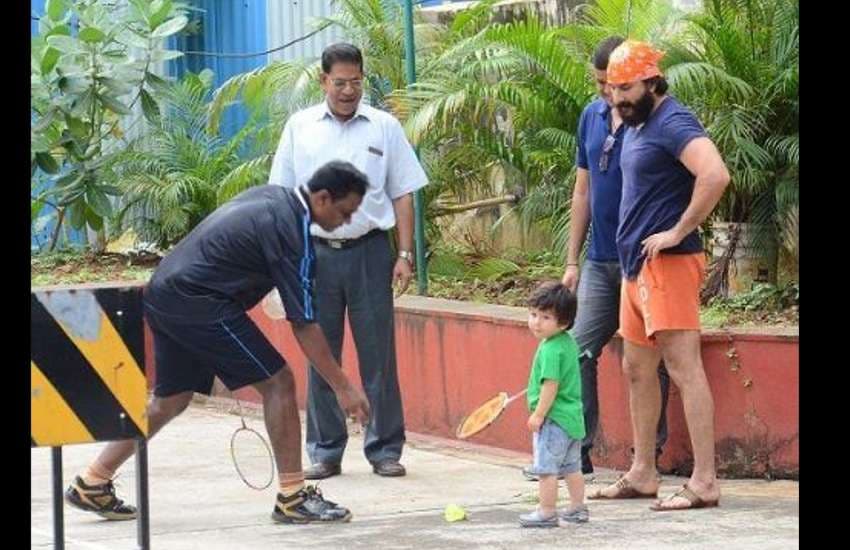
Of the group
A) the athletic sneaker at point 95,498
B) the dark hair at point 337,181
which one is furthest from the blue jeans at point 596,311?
the athletic sneaker at point 95,498

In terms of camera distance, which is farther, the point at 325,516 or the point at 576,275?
the point at 576,275

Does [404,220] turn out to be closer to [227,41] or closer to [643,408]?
[643,408]

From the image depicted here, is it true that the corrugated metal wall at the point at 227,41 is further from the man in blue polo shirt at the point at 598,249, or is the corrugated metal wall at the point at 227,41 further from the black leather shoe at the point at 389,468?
the man in blue polo shirt at the point at 598,249

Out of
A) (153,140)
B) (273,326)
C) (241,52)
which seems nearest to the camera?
(273,326)

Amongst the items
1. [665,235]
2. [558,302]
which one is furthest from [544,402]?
[665,235]

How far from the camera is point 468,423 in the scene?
8.40 metres

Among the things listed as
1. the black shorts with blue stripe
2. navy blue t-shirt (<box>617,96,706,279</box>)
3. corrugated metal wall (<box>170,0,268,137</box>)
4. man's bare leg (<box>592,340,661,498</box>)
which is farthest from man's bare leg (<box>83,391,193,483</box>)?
corrugated metal wall (<box>170,0,268,137</box>)

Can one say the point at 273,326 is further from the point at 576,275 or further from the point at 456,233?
the point at 576,275

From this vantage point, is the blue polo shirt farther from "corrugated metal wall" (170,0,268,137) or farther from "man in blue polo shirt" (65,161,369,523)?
"corrugated metal wall" (170,0,268,137)

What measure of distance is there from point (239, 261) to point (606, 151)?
1798mm

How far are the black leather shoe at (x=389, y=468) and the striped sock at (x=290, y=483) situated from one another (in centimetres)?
122

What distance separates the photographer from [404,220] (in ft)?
30.2

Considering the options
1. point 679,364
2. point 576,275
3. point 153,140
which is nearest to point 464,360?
point 576,275
